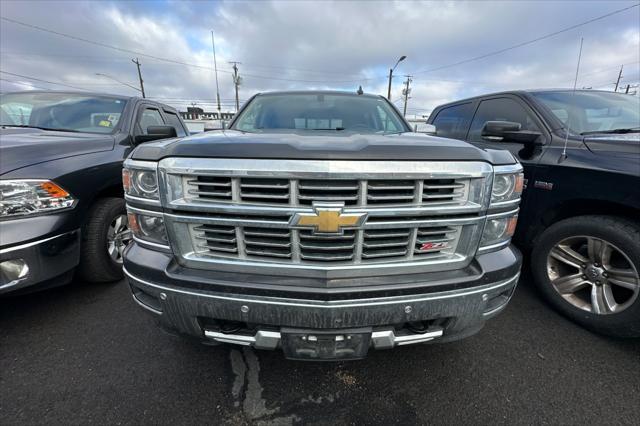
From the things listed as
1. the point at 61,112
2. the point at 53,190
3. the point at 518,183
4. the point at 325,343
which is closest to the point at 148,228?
the point at 325,343

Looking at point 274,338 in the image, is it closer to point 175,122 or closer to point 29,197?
point 29,197

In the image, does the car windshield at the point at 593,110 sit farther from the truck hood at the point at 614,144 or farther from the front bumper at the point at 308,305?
the front bumper at the point at 308,305

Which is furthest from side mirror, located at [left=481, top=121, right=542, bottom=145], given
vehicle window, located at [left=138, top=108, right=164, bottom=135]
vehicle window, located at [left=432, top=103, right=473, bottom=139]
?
vehicle window, located at [left=138, top=108, right=164, bottom=135]

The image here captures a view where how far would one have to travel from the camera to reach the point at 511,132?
2.88m

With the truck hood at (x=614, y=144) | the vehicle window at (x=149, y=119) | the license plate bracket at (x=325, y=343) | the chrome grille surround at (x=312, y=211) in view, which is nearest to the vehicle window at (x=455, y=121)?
the truck hood at (x=614, y=144)

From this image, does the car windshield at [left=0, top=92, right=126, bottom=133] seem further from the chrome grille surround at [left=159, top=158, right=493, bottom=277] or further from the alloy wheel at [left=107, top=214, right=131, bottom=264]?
the chrome grille surround at [left=159, top=158, right=493, bottom=277]

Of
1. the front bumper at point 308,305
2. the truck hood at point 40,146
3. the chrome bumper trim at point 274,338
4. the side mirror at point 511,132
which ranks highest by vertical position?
the side mirror at point 511,132

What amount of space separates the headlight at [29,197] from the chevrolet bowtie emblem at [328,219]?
211 centimetres

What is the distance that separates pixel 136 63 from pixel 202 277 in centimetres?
4475

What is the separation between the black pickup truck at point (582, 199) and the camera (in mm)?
2277

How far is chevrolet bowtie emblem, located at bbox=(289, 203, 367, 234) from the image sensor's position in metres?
1.38

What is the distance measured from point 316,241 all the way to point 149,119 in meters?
3.81

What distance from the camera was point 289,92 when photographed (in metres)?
3.33

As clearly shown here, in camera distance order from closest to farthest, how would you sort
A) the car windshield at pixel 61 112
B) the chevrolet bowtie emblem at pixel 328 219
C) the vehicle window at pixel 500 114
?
the chevrolet bowtie emblem at pixel 328 219, the vehicle window at pixel 500 114, the car windshield at pixel 61 112
